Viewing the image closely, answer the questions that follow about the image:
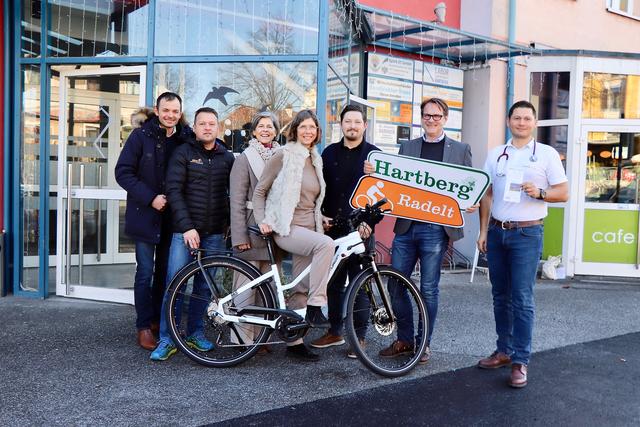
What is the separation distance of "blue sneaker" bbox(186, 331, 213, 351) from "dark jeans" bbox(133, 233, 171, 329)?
1.40 feet

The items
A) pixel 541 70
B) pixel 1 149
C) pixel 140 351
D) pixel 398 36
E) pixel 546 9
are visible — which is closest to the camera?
pixel 140 351

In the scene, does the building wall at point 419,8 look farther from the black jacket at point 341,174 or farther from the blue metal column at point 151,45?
the black jacket at point 341,174

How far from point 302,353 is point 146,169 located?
5.59ft

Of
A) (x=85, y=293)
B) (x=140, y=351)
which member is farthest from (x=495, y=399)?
(x=85, y=293)

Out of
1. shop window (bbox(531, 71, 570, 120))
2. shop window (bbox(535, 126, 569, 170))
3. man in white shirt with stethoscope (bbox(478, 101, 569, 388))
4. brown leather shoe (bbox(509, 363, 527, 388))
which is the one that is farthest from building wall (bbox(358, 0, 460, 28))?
brown leather shoe (bbox(509, 363, 527, 388))

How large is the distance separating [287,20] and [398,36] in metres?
2.53

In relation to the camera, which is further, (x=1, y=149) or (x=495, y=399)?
(x=1, y=149)

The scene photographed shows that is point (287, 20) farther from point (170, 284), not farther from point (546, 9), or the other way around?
point (546, 9)

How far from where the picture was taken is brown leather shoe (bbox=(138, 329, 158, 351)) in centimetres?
452

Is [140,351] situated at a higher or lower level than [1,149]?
lower

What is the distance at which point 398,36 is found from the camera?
7.72m

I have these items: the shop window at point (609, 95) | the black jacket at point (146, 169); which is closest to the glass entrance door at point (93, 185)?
the black jacket at point (146, 169)

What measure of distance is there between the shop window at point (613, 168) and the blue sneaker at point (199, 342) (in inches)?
Answer: 237

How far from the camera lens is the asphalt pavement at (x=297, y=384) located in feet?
11.1
